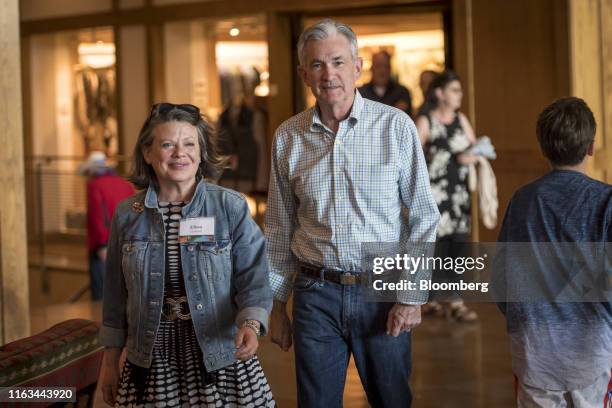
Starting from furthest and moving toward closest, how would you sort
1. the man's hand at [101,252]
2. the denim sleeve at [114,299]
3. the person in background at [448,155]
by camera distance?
the man's hand at [101,252] → the person in background at [448,155] → the denim sleeve at [114,299]

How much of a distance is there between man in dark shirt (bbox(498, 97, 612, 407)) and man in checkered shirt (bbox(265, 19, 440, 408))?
1.00 feet

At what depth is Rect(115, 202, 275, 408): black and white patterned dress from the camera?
2.82 m

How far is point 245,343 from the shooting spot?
2.71 meters

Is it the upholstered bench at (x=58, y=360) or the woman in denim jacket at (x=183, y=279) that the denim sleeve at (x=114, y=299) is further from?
the upholstered bench at (x=58, y=360)

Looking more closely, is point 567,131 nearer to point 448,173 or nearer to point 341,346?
point 341,346

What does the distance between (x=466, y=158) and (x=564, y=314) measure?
4130 mm

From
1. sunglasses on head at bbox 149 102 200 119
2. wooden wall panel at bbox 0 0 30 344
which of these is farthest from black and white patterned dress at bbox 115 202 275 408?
wooden wall panel at bbox 0 0 30 344

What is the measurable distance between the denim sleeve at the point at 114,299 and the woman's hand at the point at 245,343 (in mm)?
389

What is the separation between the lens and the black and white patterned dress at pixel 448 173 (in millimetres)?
7090

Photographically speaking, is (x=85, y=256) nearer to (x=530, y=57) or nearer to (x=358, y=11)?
(x=358, y=11)

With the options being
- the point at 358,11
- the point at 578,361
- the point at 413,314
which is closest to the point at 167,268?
the point at 413,314

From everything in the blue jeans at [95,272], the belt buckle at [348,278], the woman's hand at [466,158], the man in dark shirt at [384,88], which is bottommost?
the blue jeans at [95,272]

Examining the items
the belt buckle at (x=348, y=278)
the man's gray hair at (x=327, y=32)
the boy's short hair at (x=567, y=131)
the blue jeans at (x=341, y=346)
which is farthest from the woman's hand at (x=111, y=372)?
the boy's short hair at (x=567, y=131)

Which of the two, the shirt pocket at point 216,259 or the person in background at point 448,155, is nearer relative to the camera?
the shirt pocket at point 216,259
